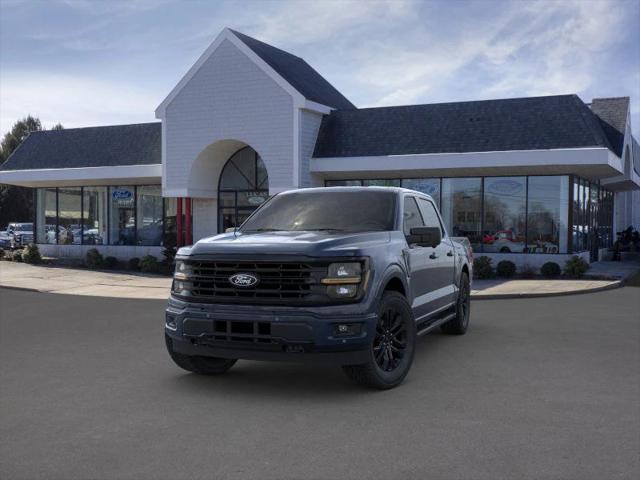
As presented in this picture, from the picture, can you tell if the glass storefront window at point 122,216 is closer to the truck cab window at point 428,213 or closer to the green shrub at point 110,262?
the green shrub at point 110,262

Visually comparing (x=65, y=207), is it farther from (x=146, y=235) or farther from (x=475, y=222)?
(x=475, y=222)

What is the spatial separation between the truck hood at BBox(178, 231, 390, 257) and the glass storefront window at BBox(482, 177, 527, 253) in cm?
1677

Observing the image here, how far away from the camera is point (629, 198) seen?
1545 inches

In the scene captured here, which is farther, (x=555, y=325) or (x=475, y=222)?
(x=475, y=222)

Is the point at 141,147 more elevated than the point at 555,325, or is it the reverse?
the point at 141,147

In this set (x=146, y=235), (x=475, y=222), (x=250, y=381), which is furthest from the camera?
(x=146, y=235)

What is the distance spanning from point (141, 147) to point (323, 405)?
23.4 metres

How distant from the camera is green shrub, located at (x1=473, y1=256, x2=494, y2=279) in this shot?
21.0 m

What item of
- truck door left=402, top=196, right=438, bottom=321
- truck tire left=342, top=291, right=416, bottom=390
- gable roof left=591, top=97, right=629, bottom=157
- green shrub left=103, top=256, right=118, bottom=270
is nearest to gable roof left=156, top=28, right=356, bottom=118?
green shrub left=103, top=256, right=118, bottom=270

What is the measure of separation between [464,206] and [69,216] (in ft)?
57.3

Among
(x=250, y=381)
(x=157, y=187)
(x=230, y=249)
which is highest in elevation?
(x=157, y=187)

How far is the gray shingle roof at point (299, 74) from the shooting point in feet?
78.2

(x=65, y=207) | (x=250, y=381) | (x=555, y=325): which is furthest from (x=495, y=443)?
(x=65, y=207)

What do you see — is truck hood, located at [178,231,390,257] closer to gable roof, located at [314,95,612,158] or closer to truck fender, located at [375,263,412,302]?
truck fender, located at [375,263,412,302]
